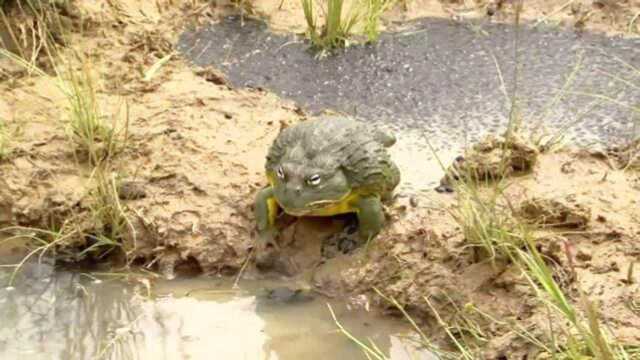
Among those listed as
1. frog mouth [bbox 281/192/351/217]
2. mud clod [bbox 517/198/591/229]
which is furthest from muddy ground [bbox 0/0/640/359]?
frog mouth [bbox 281/192/351/217]

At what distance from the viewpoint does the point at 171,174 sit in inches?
217

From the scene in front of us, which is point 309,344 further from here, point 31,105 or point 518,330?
point 31,105

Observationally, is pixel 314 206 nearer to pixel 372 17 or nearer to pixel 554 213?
pixel 554 213

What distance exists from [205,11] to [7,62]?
4.68ft

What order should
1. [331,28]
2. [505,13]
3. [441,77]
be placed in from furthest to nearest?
[505,13] < [331,28] < [441,77]

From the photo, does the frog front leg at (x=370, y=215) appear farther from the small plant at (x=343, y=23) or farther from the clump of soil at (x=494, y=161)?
the small plant at (x=343, y=23)

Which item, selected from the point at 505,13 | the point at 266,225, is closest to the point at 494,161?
the point at 266,225

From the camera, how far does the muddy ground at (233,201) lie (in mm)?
→ 4668

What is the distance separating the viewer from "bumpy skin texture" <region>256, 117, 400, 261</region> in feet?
16.1

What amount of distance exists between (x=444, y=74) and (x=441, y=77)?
0.15ft

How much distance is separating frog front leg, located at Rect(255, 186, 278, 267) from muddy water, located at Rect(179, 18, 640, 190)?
71 cm

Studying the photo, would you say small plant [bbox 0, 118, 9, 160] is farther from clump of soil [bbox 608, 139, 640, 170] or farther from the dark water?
clump of soil [bbox 608, 139, 640, 170]

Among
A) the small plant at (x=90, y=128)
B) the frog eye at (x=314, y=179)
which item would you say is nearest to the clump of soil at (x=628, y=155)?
the frog eye at (x=314, y=179)

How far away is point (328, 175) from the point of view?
4938 millimetres
